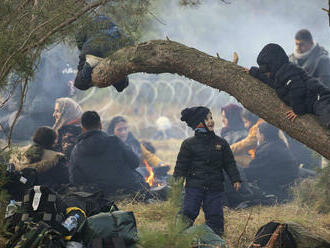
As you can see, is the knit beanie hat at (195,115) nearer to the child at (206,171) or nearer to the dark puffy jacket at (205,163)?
the child at (206,171)

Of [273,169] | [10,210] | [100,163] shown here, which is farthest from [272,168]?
[10,210]

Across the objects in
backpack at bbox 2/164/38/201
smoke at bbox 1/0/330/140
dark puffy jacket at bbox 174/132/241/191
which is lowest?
backpack at bbox 2/164/38/201

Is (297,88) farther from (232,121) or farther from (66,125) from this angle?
(232,121)

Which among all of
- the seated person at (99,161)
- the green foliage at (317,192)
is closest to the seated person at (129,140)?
the seated person at (99,161)

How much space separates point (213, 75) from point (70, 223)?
8.72ft

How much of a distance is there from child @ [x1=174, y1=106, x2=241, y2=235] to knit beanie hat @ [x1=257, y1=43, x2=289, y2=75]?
1.07 metres

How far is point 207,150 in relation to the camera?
18.6 ft

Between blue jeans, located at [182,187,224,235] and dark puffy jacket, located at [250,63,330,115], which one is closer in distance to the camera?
dark puffy jacket, located at [250,63,330,115]

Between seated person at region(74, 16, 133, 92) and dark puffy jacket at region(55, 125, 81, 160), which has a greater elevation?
seated person at region(74, 16, 133, 92)

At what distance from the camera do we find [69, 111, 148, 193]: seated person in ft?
23.5

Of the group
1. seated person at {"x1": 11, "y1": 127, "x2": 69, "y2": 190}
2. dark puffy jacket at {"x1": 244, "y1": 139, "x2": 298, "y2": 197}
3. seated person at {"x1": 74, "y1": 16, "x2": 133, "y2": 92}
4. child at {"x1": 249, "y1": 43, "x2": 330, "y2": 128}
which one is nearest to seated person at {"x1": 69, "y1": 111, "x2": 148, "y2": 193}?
seated person at {"x1": 11, "y1": 127, "x2": 69, "y2": 190}

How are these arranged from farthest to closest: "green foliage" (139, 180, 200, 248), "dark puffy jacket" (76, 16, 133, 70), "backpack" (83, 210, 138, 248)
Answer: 1. "dark puffy jacket" (76, 16, 133, 70)
2. "backpack" (83, 210, 138, 248)
3. "green foliage" (139, 180, 200, 248)

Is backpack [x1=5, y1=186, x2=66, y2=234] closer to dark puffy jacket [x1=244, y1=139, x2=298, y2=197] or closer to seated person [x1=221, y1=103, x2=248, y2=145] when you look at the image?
dark puffy jacket [x1=244, y1=139, x2=298, y2=197]

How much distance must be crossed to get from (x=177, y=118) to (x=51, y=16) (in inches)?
683
